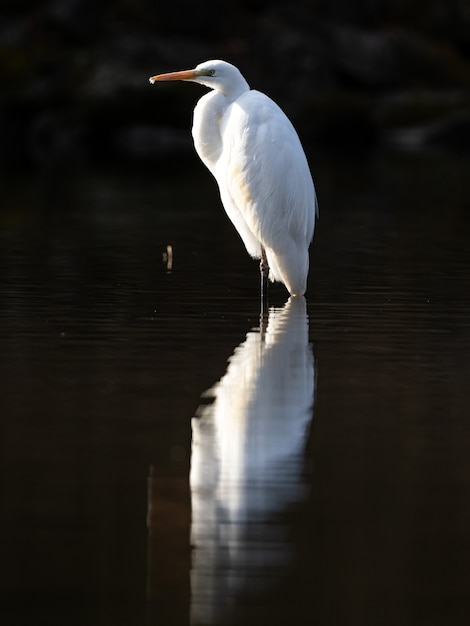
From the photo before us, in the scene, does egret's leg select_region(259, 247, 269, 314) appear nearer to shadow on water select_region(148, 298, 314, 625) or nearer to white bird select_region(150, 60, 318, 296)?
white bird select_region(150, 60, 318, 296)

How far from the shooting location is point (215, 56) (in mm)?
37594

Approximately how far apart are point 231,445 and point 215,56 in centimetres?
3309

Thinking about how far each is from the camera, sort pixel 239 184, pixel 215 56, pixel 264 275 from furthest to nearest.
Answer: pixel 215 56
pixel 264 275
pixel 239 184

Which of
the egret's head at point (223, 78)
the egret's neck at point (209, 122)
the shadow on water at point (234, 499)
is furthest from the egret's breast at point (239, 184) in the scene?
the shadow on water at point (234, 499)

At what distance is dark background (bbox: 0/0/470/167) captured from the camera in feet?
108

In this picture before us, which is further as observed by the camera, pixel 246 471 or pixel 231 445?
pixel 231 445

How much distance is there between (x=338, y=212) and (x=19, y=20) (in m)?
23.4

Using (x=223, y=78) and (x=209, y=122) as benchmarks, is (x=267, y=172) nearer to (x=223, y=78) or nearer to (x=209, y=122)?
(x=209, y=122)

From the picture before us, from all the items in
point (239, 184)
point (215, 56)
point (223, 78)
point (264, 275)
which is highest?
point (215, 56)

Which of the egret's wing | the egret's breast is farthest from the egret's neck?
the egret's breast

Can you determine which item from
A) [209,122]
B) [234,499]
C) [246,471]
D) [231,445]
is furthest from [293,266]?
[234,499]

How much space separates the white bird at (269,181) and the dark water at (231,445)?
37 centimetres

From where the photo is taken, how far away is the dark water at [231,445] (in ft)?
12.6

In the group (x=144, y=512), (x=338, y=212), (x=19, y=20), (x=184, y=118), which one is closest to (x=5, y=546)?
(x=144, y=512)
